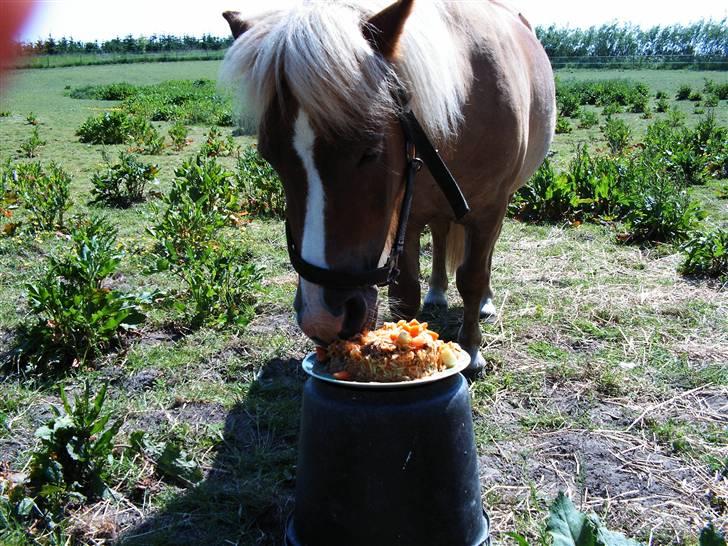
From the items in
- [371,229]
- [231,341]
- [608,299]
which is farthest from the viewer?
[608,299]

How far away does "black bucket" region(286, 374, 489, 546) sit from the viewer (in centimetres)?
177

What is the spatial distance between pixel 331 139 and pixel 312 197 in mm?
196

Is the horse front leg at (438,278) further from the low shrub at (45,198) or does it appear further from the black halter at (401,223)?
the low shrub at (45,198)

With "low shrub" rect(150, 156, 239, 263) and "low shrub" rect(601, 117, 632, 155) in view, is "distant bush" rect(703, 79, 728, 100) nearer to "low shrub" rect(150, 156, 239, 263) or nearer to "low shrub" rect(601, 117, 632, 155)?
"low shrub" rect(601, 117, 632, 155)

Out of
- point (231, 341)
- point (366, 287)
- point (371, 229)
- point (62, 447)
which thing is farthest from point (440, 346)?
point (231, 341)

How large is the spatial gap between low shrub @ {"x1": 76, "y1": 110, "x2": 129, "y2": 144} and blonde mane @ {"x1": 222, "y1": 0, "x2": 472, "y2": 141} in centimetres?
1203

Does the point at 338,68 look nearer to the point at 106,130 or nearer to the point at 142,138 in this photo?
the point at 142,138

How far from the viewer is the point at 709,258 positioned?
4.75 meters

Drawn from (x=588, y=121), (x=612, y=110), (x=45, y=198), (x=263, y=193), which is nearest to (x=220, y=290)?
(x=263, y=193)

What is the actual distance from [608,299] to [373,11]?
2.97 meters

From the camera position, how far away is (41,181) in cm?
662

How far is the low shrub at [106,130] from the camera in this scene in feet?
42.9

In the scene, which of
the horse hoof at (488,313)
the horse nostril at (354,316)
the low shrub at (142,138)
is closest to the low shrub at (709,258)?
the horse hoof at (488,313)

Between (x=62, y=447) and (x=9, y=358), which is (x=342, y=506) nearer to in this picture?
(x=62, y=447)
